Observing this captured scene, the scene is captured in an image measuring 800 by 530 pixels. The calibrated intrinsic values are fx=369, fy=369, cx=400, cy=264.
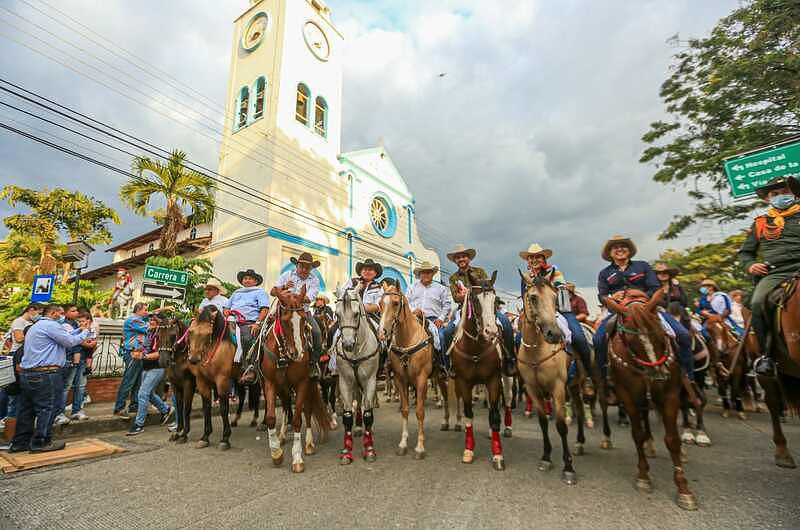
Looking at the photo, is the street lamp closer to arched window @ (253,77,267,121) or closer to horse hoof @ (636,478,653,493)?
horse hoof @ (636,478,653,493)

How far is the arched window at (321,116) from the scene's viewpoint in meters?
22.0

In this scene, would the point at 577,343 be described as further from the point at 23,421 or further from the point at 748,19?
the point at 748,19

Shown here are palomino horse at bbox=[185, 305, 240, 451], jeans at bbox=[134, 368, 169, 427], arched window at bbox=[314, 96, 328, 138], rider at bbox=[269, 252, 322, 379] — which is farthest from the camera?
arched window at bbox=[314, 96, 328, 138]

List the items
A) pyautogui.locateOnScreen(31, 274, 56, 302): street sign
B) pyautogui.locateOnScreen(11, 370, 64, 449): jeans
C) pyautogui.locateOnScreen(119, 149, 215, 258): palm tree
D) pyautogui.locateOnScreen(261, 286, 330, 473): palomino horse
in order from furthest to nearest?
pyautogui.locateOnScreen(119, 149, 215, 258): palm tree → pyautogui.locateOnScreen(31, 274, 56, 302): street sign → pyautogui.locateOnScreen(11, 370, 64, 449): jeans → pyautogui.locateOnScreen(261, 286, 330, 473): palomino horse

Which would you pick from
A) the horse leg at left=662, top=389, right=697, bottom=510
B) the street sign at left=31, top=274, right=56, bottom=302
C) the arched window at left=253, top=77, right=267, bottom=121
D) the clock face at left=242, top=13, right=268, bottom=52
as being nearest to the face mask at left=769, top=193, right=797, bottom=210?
the horse leg at left=662, top=389, right=697, bottom=510

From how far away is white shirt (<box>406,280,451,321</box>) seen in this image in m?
6.88

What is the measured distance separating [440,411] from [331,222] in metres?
14.2

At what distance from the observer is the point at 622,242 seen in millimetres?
4824

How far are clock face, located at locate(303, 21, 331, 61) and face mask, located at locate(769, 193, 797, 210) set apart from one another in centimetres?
2339

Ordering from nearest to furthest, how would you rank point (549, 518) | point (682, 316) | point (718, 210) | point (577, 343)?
point (549, 518)
point (577, 343)
point (682, 316)
point (718, 210)

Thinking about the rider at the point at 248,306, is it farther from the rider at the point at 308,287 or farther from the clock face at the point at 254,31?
the clock face at the point at 254,31

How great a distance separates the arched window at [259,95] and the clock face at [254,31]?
9.11 ft

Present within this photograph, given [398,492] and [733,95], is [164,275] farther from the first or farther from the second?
[733,95]

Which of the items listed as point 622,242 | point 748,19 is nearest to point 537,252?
point 622,242
